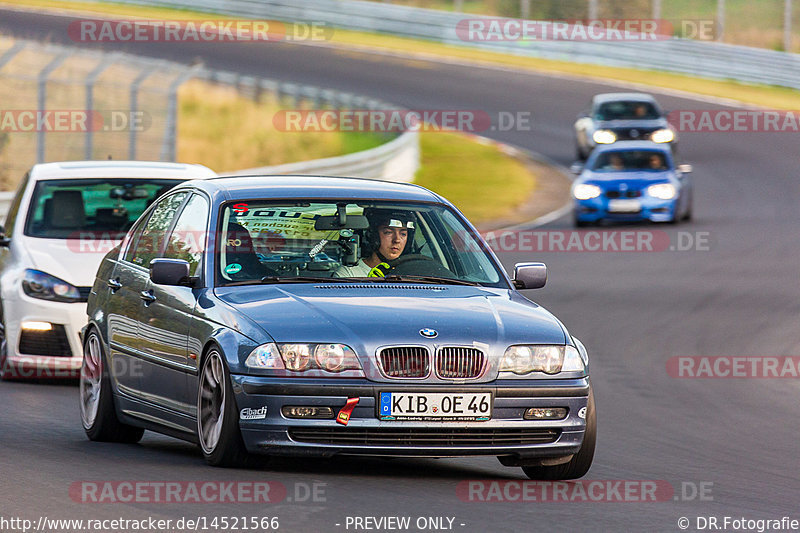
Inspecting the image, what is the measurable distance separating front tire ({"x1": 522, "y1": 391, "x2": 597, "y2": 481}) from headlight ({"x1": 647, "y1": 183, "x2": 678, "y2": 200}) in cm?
1874

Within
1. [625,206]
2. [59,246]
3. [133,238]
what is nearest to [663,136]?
[625,206]

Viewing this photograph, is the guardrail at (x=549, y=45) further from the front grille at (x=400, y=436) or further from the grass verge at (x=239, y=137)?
the front grille at (x=400, y=436)

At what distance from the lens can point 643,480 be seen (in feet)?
27.8

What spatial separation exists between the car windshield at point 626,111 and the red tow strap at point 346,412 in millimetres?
28179

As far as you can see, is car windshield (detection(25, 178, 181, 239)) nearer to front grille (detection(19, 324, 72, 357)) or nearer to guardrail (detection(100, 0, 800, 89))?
front grille (detection(19, 324, 72, 357))

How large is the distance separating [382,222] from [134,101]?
673 inches

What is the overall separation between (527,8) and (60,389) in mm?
43754

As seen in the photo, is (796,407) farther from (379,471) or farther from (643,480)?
(379,471)

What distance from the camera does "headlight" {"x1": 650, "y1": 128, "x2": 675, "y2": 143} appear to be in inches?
1339

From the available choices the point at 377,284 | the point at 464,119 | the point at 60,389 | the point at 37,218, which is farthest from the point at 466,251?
the point at 464,119

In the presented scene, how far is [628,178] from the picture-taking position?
26625mm

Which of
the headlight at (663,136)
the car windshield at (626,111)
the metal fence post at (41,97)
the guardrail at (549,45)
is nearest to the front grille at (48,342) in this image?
the metal fence post at (41,97)

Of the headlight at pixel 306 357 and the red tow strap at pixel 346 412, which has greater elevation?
the headlight at pixel 306 357

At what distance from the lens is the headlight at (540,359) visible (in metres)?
7.68
